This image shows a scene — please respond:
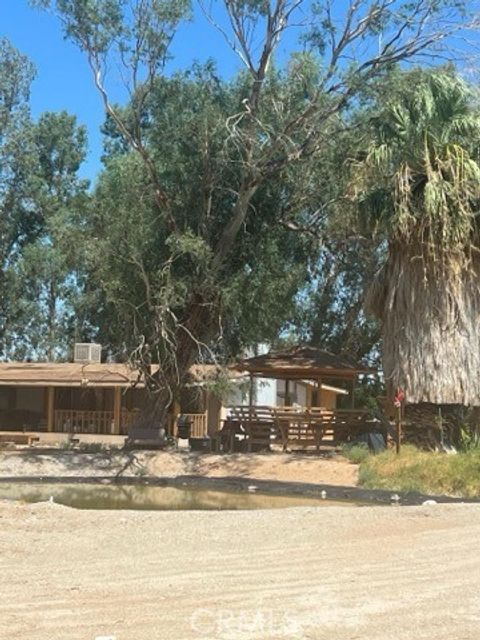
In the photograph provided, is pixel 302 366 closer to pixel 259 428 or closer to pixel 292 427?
pixel 292 427

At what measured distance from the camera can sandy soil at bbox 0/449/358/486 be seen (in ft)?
74.0

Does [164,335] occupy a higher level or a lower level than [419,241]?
lower

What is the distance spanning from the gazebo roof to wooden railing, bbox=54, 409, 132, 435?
9162mm

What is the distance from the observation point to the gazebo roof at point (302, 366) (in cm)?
2744

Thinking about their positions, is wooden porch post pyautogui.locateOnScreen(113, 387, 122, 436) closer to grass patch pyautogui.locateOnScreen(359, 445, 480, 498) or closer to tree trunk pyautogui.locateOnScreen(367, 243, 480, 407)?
tree trunk pyautogui.locateOnScreen(367, 243, 480, 407)

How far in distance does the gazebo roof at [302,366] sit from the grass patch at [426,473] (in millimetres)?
6011

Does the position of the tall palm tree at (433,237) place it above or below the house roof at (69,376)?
above

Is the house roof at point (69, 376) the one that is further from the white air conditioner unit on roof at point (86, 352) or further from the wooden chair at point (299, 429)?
the wooden chair at point (299, 429)

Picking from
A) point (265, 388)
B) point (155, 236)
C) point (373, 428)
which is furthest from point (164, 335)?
point (265, 388)

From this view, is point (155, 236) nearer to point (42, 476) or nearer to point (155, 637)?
point (42, 476)

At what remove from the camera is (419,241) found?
23.1m

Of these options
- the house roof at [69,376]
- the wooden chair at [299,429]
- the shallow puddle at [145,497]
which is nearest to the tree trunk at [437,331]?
the wooden chair at [299,429]

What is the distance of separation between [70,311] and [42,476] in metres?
22.4

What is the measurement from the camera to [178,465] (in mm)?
24422
